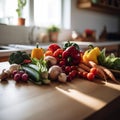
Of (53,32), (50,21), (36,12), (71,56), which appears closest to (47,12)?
(50,21)

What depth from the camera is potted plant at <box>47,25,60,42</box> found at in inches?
127

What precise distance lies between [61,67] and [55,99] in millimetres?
373

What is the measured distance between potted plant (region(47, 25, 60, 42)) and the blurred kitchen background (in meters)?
0.09

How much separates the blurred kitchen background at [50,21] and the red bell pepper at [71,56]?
1719mm

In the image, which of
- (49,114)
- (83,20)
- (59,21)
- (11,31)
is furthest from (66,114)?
(83,20)

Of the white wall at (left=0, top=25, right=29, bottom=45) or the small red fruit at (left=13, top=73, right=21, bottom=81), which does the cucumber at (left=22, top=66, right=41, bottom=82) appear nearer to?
the small red fruit at (left=13, top=73, right=21, bottom=81)

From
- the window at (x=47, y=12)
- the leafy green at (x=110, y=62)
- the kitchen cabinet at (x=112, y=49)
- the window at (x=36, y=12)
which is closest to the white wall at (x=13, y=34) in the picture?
the window at (x=36, y=12)

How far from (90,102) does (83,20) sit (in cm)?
345

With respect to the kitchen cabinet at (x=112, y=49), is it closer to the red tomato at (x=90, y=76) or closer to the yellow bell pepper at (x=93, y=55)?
the yellow bell pepper at (x=93, y=55)

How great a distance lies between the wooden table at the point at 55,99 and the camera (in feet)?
1.71

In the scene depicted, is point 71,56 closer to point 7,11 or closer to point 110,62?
point 110,62

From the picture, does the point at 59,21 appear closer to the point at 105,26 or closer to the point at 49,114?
the point at 105,26

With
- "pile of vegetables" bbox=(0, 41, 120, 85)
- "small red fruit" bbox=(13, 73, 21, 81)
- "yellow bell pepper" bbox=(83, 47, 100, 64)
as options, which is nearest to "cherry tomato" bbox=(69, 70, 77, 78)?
"pile of vegetables" bbox=(0, 41, 120, 85)

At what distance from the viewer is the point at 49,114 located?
1.72 feet
